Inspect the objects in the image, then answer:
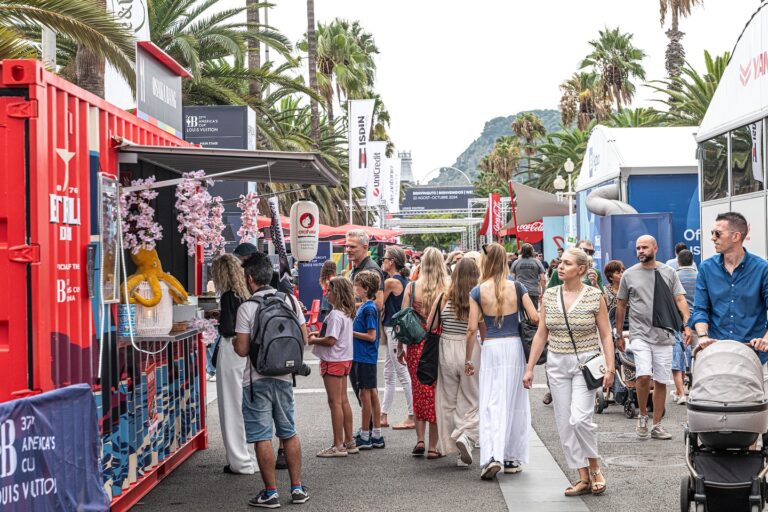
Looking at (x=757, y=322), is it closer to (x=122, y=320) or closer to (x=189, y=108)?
(x=122, y=320)

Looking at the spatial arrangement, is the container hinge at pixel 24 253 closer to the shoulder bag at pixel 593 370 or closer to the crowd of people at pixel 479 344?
the crowd of people at pixel 479 344

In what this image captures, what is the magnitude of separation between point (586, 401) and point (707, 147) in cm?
513

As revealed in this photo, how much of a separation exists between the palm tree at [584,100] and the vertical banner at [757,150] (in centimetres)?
5109

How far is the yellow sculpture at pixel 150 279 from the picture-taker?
7262mm

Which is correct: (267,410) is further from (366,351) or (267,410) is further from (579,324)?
(579,324)

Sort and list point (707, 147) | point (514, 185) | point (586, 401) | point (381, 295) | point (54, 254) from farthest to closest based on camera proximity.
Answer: point (514, 185) → point (707, 147) → point (381, 295) → point (586, 401) → point (54, 254)

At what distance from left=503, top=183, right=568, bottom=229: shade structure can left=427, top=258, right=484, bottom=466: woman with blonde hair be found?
1844 centimetres

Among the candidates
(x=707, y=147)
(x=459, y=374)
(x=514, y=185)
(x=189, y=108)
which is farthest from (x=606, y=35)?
(x=459, y=374)

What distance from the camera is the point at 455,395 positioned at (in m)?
8.73

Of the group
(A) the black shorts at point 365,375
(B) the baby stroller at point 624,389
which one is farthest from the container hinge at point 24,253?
(B) the baby stroller at point 624,389

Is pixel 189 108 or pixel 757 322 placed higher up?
pixel 189 108

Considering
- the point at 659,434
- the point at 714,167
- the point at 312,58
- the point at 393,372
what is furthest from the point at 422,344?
the point at 312,58

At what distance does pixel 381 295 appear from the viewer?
1033cm

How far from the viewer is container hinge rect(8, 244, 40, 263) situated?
213 inches
